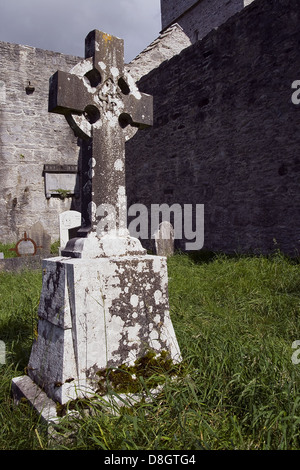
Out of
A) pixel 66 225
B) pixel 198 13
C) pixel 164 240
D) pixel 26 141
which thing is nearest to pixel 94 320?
pixel 164 240

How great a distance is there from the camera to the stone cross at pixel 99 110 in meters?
2.13

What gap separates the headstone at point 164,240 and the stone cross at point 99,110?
5067 mm

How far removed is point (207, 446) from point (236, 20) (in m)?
7.33

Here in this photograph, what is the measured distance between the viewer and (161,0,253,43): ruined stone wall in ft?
44.6

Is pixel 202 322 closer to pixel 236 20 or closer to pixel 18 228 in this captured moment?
pixel 236 20

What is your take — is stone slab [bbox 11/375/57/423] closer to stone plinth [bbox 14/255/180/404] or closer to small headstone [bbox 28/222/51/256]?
stone plinth [bbox 14/255/180/404]

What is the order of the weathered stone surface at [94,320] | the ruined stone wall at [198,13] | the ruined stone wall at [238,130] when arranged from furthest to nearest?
1. the ruined stone wall at [198,13]
2. the ruined stone wall at [238,130]
3. the weathered stone surface at [94,320]

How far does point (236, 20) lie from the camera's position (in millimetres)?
6672

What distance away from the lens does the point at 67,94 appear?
2062mm

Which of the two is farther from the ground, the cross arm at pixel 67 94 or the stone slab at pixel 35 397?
the cross arm at pixel 67 94

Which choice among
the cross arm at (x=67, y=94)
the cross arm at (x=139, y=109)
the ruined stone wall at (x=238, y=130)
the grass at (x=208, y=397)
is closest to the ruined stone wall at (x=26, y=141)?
the ruined stone wall at (x=238, y=130)

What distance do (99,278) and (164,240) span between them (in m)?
5.68

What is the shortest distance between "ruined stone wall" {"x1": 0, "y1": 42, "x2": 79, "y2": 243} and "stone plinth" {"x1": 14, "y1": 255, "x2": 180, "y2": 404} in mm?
8985

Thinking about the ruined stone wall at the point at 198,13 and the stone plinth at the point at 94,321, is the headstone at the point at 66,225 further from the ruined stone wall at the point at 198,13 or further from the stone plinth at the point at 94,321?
the ruined stone wall at the point at 198,13
